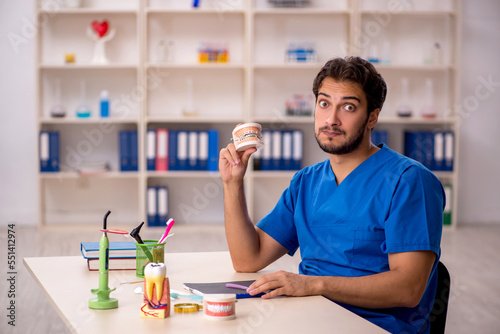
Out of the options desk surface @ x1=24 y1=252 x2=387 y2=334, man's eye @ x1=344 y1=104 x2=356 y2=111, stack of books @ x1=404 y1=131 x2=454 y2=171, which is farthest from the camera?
stack of books @ x1=404 y1=131 x2=454 y2=171

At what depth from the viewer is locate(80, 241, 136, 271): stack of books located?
6.00 ft

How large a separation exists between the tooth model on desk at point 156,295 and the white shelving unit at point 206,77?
3936 millimetres

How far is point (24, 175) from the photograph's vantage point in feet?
17.9

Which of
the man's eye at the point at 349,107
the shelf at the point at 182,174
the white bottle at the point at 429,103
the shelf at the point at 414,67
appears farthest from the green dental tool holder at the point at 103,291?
the white bottle at the point at 429,103

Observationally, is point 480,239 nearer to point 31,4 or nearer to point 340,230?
point 340,230

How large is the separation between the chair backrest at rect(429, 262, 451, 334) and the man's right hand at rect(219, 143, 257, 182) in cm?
61

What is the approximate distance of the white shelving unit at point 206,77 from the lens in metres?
5.36

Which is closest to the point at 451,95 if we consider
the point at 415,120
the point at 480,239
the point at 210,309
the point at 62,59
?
the point at 415,120

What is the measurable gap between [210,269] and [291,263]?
2.32 meters

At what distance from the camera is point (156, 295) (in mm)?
1380

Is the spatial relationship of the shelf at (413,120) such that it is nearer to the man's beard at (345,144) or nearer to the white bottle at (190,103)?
the white bottle at (190,103)

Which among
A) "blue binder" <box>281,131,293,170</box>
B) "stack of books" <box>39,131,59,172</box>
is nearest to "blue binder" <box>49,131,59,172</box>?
"stack of books" <box>39,131,59,172</box>

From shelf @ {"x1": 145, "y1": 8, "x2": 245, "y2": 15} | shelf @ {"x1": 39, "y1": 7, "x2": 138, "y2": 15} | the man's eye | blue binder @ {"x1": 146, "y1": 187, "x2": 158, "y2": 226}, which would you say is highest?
shelf @ {"x1": 145, "y1": 8, "x2": 245, "y2": 15}

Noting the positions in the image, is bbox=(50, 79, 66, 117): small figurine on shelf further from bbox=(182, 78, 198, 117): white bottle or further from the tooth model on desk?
the tooth model on desk
